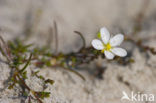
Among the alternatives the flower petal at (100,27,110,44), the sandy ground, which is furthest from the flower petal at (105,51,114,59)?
the sandy ground

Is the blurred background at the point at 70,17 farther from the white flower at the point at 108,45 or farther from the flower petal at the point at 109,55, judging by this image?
the flower petal at the point at 109,55

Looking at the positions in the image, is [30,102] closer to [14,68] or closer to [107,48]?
[14,68]

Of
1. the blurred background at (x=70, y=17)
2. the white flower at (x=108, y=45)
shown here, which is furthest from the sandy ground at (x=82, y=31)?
the white flower at (x=108, y=45)
